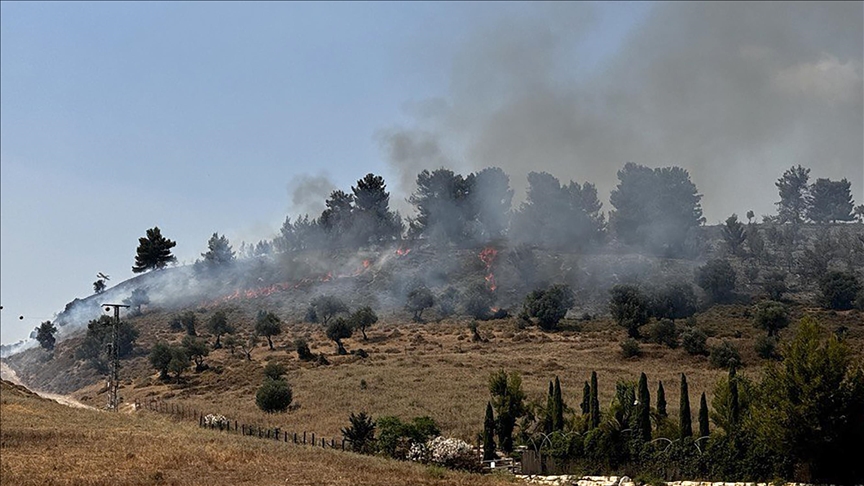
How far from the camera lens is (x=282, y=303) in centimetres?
12712

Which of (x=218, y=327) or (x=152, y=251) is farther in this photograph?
(x=152, y=251)

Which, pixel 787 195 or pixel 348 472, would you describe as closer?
pixel 348 472

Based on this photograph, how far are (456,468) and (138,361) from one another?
2769 inches

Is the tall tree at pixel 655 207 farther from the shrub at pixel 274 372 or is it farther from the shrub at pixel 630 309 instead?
the shrub at pixel 274 372

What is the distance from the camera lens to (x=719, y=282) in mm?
98938

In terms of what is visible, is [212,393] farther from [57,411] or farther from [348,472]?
[348,472]

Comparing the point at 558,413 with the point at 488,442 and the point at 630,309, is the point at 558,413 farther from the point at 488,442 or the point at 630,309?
the point at 630,309

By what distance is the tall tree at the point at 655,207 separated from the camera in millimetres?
126500

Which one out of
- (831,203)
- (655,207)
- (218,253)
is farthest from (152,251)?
(831,203)

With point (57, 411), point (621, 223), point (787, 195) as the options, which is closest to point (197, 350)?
point (57, 411)

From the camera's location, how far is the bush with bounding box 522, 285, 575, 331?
3708 inches

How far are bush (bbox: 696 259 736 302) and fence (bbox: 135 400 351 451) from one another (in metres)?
64.3

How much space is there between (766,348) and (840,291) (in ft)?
67.8

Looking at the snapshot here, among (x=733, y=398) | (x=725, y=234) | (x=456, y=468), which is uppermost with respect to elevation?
(x=725, y=234)
